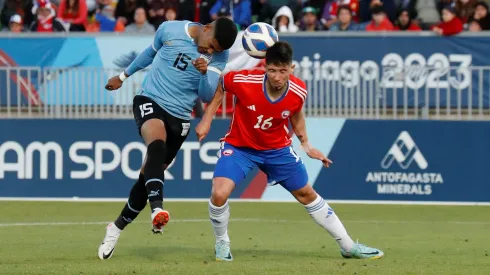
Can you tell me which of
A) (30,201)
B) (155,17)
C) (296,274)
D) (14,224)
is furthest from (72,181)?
(296,274)

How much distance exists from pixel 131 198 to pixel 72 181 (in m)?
7.40

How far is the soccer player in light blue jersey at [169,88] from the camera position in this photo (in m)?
11.0

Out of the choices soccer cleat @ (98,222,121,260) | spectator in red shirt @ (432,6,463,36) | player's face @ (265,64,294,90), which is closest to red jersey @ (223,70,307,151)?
player's face @ (265,64,294,90)

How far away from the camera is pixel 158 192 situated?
1064 cm

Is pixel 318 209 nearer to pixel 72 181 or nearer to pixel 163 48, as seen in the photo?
pixel 163 48

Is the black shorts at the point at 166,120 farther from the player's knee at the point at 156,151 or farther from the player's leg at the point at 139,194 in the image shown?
the player's knee at the point at 156,151

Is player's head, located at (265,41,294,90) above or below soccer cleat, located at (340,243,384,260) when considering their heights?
above

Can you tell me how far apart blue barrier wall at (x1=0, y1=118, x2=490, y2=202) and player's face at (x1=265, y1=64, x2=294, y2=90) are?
7729mm

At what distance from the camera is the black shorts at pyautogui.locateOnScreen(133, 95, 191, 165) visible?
1140 centimetres

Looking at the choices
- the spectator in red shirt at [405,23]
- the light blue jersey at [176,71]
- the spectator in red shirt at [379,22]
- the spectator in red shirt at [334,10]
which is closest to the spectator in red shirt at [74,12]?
the spectator in red shirt at [334,10]

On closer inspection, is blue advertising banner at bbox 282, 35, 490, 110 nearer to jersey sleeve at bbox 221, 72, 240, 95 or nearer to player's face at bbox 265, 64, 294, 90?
jersey sleeve at bbox 221, 72, 240, 95

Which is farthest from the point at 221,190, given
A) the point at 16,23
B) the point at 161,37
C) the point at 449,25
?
the point at 16,23

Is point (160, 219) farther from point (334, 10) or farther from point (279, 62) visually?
point (334, 10)

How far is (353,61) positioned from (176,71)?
8.79 metres
